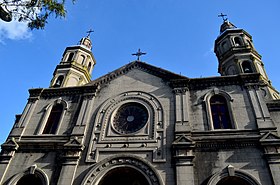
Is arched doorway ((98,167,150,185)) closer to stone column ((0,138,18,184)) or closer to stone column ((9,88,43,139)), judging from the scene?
stone column ((0,138,18,184))

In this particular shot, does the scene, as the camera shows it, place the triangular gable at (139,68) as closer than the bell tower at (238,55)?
Yes

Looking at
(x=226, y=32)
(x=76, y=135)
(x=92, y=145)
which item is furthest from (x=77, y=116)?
(x=226, y=32)

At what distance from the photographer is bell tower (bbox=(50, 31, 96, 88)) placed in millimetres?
22531

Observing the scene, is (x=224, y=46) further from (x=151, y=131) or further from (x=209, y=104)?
(x=151, y=131)

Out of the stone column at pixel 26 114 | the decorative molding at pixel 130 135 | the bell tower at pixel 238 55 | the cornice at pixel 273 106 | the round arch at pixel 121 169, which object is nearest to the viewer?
the round arch at pixel 121 169

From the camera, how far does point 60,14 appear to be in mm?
9797

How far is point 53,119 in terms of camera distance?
729 inches

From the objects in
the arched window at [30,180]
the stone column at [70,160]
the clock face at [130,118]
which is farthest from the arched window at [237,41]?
the arched window at [30,180]

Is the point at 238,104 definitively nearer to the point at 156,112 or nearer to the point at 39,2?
the point at 156,112

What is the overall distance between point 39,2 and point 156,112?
402 inches

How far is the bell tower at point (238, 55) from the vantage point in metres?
19.6

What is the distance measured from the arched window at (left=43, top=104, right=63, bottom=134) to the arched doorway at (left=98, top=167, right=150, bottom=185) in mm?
5890

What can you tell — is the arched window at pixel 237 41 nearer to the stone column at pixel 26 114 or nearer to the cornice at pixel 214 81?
the cornice at pixel 214 81

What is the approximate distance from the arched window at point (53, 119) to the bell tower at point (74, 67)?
127 inches
